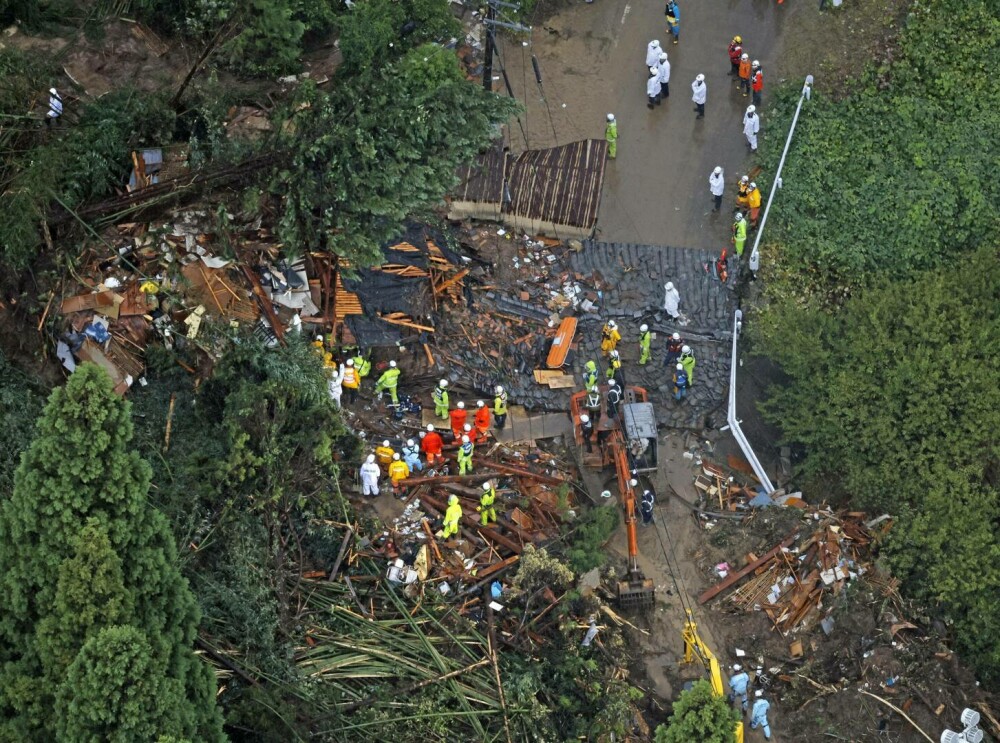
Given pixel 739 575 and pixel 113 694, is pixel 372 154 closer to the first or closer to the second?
pixel 739 575

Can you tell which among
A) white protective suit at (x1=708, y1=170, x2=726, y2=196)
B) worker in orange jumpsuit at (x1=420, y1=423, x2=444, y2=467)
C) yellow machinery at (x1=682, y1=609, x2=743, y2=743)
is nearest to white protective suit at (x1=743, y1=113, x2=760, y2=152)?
white protective suit at (x1=708, y1=170, x2=726, y2=196)

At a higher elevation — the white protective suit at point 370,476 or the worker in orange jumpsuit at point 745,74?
the worker in orange jumpsuit at point 745,74

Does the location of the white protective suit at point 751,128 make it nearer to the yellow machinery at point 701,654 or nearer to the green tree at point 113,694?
the yellow machinery at point 701,654

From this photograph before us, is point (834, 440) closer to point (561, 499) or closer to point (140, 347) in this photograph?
point (561, 499)

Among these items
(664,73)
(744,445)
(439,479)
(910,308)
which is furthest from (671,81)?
(439,479)

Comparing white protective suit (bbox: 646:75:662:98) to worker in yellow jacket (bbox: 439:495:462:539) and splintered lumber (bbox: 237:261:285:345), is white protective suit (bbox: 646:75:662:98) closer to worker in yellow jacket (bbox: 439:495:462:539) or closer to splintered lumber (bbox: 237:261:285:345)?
splintered lumber (bbox: 237:261:285:345)

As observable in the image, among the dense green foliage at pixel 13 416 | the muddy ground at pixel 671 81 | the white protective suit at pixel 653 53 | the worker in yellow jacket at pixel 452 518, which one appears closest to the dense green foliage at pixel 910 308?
the muddy ground at pixel 671 81
